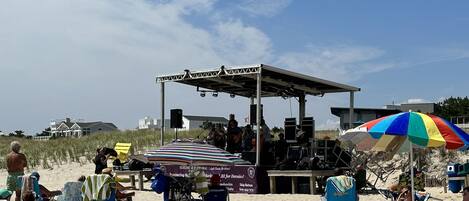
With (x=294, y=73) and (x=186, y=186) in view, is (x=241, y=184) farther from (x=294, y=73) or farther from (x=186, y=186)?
(x=186, y=186)

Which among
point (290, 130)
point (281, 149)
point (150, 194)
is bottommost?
point (150, 194)

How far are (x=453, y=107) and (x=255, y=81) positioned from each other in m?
41.7

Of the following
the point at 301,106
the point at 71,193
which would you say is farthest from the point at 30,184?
the point at 301,106

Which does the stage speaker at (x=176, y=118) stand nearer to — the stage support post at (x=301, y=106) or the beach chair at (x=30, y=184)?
the stage support post at (x=301, y=106)

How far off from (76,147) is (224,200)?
1566 cm

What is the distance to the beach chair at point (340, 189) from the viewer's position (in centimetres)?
793

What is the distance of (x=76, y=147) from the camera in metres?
23.5

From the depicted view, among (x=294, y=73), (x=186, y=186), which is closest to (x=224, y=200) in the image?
(x=186, y=186)

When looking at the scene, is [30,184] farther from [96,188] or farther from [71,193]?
[96,188]

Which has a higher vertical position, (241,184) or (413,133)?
(413,133)

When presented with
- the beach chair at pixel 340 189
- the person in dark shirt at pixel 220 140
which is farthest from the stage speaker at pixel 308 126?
the beach chair at pixel 340 189

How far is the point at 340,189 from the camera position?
7.93 metres

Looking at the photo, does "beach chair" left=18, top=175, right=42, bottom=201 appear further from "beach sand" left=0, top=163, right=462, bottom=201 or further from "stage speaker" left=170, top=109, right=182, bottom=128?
"stage speaker" left=170, top=109, right=182, bottom=128

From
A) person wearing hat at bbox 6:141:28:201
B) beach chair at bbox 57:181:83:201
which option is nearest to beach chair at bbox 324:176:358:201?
beach chair at bbox 57:181:83:201
